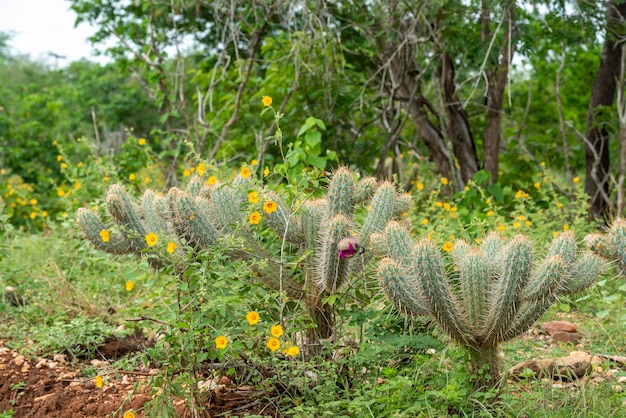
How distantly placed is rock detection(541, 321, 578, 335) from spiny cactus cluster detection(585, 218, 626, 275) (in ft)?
3.85

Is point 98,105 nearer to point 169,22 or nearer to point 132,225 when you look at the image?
point 169,22

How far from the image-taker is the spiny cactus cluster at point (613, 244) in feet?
8.78

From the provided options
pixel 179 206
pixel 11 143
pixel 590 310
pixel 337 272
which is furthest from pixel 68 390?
pixel 11 143

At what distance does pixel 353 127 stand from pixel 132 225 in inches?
153

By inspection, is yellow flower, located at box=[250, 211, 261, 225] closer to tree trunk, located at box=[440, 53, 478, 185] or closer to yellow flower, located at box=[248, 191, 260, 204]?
yellow flower, located at box=[248, 191, 260, 204]

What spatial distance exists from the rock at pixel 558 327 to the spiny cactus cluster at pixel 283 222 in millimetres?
1322

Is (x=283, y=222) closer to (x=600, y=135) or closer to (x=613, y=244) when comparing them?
(x=613, y=244)

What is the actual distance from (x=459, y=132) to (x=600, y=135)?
117 centimetres

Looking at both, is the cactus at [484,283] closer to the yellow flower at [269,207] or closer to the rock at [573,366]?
the yellow flower at [269,207]

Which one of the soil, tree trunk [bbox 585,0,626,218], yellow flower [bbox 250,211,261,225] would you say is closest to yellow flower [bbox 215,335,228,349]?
the soil

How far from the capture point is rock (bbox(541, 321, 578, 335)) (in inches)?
151

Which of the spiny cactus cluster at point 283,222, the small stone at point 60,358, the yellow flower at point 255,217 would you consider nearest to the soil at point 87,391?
the small stone at point 60,358

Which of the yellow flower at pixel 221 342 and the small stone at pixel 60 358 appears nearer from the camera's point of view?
the yellow flower at pixel 221 342

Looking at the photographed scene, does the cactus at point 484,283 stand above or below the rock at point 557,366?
above
